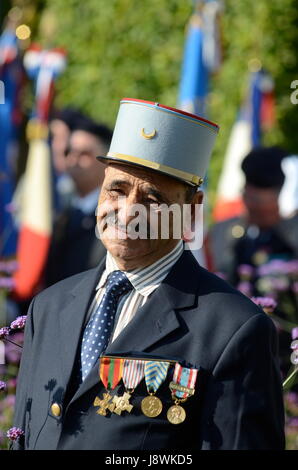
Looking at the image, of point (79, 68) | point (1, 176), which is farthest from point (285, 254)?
point (79, 68)

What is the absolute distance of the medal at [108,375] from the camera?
8.46 feet

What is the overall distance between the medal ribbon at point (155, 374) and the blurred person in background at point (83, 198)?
3710mm

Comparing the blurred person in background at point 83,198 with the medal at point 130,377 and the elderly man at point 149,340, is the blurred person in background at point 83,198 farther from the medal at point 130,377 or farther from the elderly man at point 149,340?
the medal at point 130,377

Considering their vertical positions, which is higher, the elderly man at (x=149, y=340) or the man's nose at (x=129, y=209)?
the man's nose at (x=129, y=209)

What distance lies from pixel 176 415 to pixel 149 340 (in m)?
0.23

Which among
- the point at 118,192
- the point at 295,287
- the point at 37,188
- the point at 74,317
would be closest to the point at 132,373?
the point at 74,317

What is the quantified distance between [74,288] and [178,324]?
41 centimetres

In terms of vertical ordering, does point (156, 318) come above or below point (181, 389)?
above

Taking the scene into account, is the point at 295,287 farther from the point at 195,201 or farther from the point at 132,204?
the point at 132,204

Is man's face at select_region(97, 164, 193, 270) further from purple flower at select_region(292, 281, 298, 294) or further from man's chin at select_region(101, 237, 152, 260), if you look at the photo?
purple flower at select_region(292, 281, 298, 294)

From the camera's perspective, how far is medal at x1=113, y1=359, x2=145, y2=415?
256 cm

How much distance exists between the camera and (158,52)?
1009 centimetres

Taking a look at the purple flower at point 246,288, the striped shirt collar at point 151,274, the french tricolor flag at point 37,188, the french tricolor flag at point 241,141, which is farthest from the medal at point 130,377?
the french tricolor flag at point 241,141
